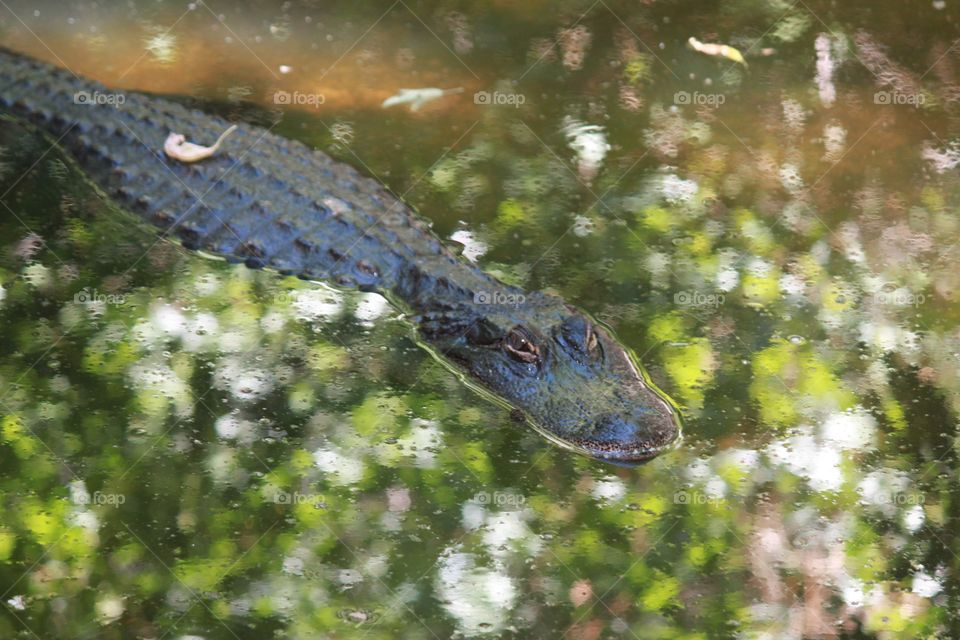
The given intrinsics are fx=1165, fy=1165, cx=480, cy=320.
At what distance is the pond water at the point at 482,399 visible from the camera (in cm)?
436

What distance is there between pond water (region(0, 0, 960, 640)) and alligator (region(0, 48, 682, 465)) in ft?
0.40

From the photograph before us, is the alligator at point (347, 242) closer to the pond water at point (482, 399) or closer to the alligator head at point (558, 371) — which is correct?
the alligator head at point (558, 371)

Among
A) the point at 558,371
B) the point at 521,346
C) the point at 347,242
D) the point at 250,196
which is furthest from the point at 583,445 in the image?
the point at 250,196

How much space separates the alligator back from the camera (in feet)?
19.8

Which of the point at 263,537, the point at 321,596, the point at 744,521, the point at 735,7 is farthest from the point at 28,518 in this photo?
the point at 735,7

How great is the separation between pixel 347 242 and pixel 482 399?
1.31 metres

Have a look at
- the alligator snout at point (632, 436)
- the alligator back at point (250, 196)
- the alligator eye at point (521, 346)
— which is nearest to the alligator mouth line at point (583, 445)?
the alligator snout at point (632, 436)

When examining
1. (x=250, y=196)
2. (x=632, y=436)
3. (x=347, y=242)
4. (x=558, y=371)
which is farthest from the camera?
(x=250, y=196)

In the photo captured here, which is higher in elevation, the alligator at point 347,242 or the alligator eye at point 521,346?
the alligator eye at point 521,346

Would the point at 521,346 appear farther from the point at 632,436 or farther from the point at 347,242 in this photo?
the point at 347,242

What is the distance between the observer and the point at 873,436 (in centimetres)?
508

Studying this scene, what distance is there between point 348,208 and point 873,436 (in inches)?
115

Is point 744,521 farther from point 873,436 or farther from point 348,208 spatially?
point 348,208

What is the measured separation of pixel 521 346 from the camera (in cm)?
530
